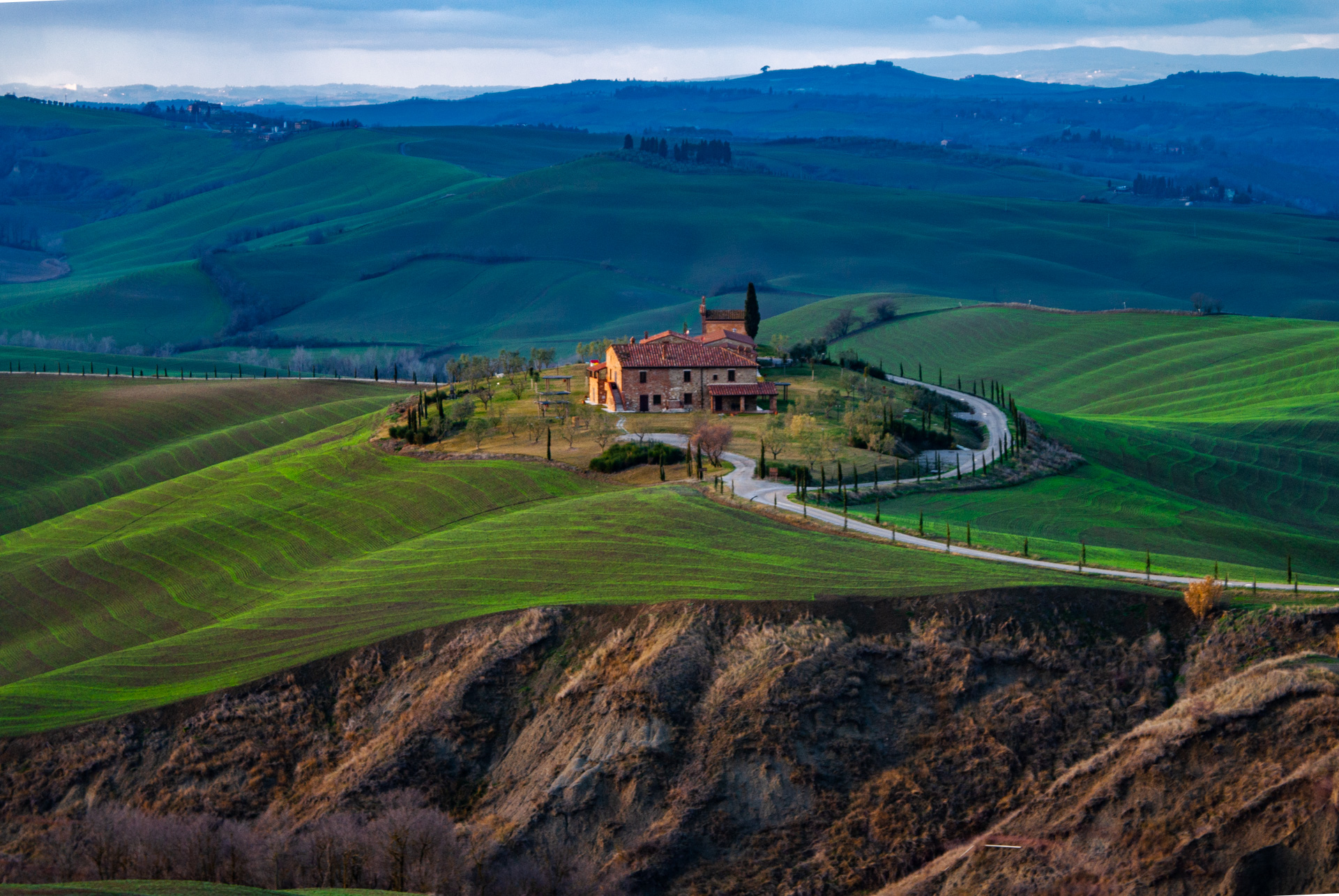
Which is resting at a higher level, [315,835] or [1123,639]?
[1123,639]

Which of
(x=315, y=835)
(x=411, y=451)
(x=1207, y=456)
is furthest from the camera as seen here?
(x=1207, y=456)

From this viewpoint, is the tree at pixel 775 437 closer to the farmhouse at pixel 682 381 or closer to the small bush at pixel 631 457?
the small bush at pixel 631 457

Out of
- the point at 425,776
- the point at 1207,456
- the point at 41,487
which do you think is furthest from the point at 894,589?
the point at 41,487

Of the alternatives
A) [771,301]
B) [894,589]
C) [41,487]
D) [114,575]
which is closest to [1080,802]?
[894,589]

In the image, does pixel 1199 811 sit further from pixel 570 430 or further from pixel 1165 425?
pixel 1165 425

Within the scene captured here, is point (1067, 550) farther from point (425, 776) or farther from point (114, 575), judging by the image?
point (114, 575)

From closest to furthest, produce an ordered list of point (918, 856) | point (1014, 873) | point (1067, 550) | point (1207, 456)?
point (1014, 873), point (918, 856), point (1067, 550), point (1207, 456)

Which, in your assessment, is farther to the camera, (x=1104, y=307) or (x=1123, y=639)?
(x=1104, y=307)

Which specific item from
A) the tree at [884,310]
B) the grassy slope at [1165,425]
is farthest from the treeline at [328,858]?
the tree at [884,310]
